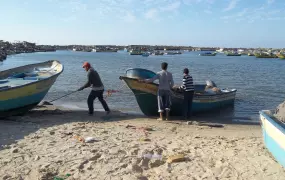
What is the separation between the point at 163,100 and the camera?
34.9 ft

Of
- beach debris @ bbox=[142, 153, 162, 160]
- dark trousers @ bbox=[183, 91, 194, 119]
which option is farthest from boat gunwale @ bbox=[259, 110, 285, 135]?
dark trousers @ bbox=[183, 91, 194, 119]

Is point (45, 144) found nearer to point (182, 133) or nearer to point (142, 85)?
point (182, 133)

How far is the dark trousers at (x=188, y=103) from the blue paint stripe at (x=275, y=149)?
15.1 ft

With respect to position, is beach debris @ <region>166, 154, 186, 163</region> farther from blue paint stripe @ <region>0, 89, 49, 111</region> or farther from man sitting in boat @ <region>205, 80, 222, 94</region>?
man sitting in boat @ <region>205, 80, 222, 94</region>

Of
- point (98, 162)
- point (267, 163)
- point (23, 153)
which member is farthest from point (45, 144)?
point (267, 163)

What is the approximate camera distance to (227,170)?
5.47 meters

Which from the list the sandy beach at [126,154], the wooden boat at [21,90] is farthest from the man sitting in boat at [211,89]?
the wooden boat at [21,90]

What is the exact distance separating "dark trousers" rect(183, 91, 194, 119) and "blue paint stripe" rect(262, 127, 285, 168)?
4.60 meters

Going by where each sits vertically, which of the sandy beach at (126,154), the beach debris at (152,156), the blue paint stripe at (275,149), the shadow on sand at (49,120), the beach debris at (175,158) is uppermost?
the blue paint stripe at (275,149)

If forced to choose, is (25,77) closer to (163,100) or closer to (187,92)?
(163,100)

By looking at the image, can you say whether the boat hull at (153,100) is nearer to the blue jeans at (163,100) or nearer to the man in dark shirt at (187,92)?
the man in dark shirt at (187,92)

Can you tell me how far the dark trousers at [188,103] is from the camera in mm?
10992

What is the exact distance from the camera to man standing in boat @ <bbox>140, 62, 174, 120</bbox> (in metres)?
10.2

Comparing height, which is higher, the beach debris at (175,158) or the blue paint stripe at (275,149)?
the blue paint stripe at (275,149)
